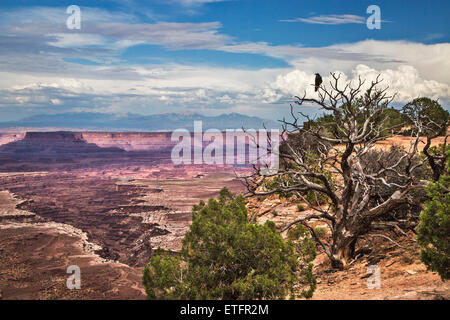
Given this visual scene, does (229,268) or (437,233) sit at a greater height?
(437,233)

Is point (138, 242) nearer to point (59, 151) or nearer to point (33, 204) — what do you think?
point (33, 204)

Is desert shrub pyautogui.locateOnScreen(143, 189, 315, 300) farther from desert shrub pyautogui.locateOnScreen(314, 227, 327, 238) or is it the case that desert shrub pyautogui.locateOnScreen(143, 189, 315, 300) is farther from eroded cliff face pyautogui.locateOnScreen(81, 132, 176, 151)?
eroded cliff face pyautogui.locateOnScreen(81, 132, 176, 151)

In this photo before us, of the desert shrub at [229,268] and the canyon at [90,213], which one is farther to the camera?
the canyon at [90,213]

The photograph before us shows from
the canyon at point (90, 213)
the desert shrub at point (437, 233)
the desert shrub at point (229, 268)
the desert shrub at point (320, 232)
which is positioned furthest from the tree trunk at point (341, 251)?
the canyon at point (90, 213)

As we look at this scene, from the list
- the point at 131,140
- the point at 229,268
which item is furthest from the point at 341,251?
the point at 131,140

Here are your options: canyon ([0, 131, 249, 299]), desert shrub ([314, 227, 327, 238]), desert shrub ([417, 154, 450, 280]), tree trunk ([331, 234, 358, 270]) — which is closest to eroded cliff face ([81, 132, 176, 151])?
canyon ([0, 131, 249, 299])

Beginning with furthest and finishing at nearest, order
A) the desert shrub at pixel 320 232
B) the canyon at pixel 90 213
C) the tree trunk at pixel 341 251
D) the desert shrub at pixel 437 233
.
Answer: the canyon at pixel 90 213, the desert shrub at pixel 320 232, the tree trunk at pixel 341 251, the desert shrub at pixel 437 233

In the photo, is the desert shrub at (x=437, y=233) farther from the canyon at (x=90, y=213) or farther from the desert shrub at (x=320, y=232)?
the desert shrub at (x=320, y=232)

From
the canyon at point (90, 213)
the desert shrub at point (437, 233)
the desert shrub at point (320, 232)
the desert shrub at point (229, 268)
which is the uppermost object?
the desert shrub at point (437, 233)

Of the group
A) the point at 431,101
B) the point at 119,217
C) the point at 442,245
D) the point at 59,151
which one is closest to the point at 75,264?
the point at 119,217

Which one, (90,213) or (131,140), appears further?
(131,140)

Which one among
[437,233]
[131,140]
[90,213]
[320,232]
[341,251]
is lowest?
[90,213]

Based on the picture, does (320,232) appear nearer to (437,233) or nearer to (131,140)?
(437,233)

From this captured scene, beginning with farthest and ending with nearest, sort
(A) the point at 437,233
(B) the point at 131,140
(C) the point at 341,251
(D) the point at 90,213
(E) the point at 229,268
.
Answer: (B) the point at 131,140
(D) the point at 90,213
(C) the point at 341,251
(E) the point at 229,268
(A) the point at 437,233
